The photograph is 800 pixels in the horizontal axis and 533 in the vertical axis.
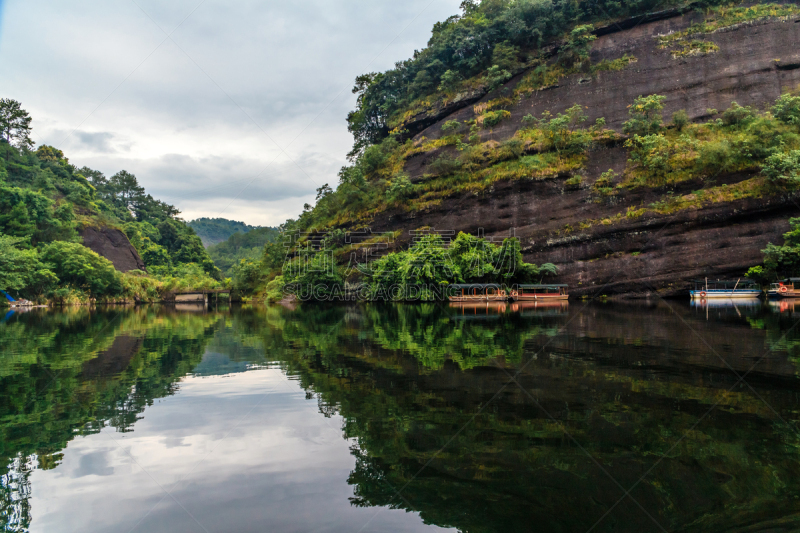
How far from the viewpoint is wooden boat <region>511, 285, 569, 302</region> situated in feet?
127

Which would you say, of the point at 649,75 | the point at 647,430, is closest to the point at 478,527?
the point at 647,430

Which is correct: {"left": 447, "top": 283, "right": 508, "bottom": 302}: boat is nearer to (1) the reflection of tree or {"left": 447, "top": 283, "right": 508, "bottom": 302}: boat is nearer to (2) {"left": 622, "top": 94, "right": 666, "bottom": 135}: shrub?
(2) {"left": 622, "top": 94, "right": 666, "bottom": 135}: shrub

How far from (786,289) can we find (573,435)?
37.1m

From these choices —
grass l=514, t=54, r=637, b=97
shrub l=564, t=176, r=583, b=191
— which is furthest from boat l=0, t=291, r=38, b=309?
grass l=514, t=54, r=637, b=97

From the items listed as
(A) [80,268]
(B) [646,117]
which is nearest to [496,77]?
(B) [646,117]

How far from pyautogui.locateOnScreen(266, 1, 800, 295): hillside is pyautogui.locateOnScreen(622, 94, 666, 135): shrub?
163 mm

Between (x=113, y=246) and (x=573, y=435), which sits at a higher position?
(x=113, y=246)

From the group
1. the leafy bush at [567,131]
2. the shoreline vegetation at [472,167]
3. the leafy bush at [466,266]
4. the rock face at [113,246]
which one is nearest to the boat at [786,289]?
the shoreline vegetation at [472,167]

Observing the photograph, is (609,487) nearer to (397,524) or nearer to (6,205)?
(397,524)

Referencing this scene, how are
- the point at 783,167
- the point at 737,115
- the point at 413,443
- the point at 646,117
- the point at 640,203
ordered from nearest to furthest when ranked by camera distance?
the point at 413,443, the point at 783,167, the point at 640,203, the point at 737,115, the point at 646,117

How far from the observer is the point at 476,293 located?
40531mm

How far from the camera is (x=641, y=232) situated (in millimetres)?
38812

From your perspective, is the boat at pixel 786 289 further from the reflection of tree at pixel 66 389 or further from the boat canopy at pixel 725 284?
the reflection of tree at pixel 66 389

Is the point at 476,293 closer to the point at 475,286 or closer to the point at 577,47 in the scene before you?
the point at 475,286
